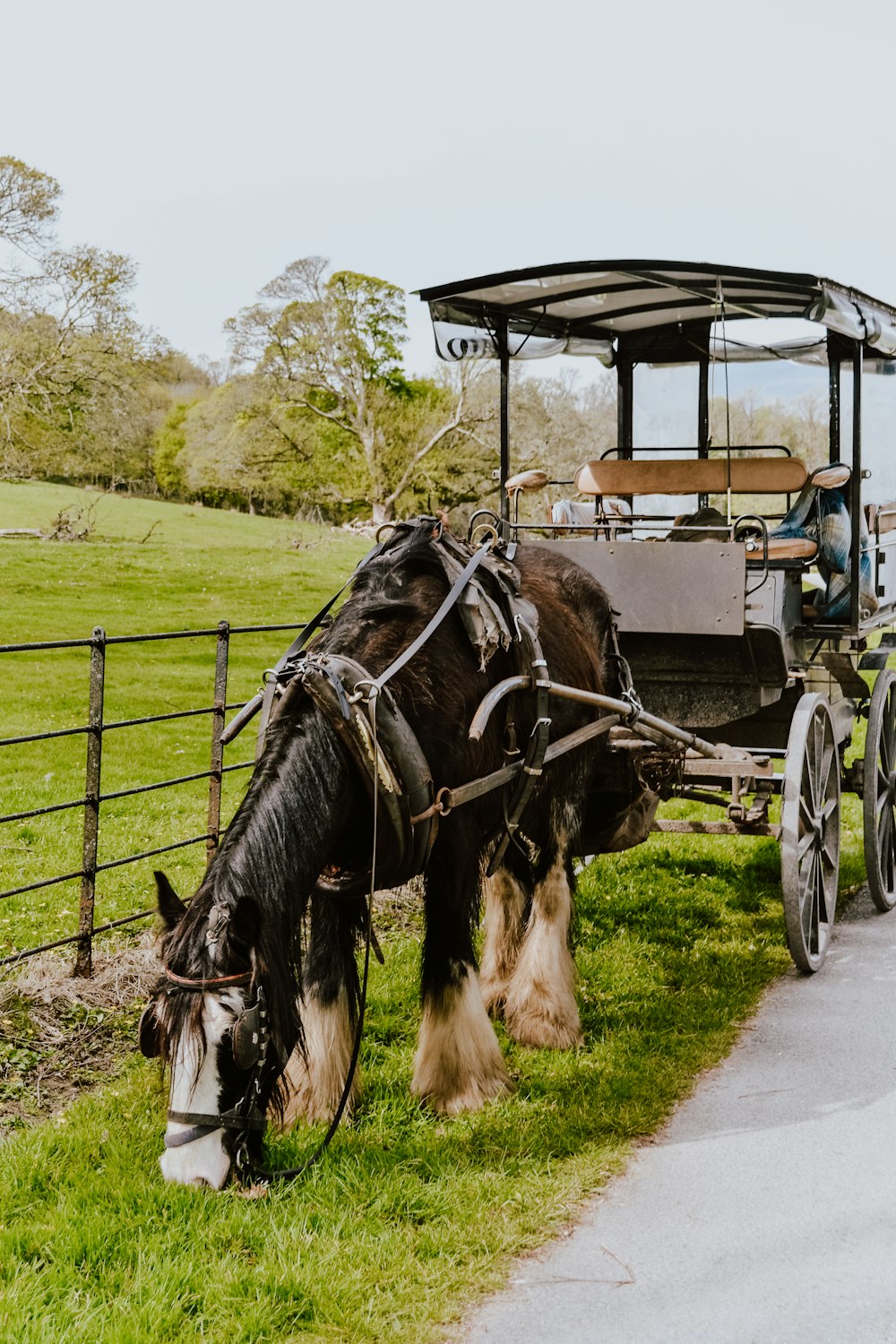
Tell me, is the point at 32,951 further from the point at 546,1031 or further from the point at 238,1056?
the point at 238,1056

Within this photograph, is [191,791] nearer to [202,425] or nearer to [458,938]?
[458,938]

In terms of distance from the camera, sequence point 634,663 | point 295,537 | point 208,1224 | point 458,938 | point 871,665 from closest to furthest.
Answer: point 208,1224 < point 458,938 < point 634,663 < point 871,665 < point 295,537

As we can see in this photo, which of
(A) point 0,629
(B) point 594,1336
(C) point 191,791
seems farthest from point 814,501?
(A) point 0,629

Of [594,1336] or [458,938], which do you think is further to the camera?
[458,938]

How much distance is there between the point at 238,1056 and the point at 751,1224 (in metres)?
1.54

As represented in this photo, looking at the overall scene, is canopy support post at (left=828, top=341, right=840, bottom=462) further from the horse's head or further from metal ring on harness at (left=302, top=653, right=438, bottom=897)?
the horse's head

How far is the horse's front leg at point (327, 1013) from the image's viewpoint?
3955 millimetres

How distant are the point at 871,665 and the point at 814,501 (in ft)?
3.27

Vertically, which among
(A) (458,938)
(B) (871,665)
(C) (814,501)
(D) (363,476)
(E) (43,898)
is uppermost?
(D) (363,476)

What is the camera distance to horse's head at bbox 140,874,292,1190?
3.01m

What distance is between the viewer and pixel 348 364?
3825cm

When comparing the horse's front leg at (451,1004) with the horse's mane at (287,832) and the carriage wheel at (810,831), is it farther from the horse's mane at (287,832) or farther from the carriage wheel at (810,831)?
the carriage wheel at (810,831)

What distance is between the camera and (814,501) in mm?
6203

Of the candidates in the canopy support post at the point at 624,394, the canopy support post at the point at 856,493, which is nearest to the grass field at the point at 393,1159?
the canopy support post at the point at 856,493
